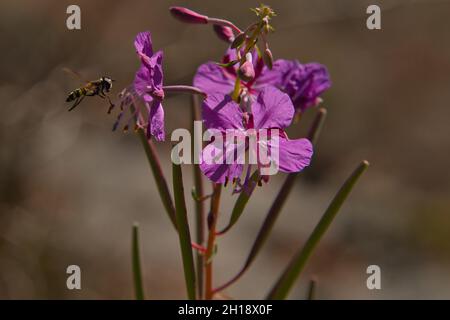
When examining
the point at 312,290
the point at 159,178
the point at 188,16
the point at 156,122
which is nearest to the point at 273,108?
the point at 156,122

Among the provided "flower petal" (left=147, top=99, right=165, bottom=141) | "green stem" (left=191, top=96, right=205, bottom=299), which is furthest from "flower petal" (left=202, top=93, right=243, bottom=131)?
"green stem" (left=191, top=96, right=205, bottom=299)

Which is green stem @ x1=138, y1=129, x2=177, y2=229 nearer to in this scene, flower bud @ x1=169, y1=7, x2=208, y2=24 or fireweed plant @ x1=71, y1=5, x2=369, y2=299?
fireweed plant @ x1=71, y1=5, x2=369, y2=299

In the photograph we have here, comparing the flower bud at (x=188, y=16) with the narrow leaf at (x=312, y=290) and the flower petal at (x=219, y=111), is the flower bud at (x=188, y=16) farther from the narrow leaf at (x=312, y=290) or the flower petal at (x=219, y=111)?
the narrow leaf at (x=312, y=290)

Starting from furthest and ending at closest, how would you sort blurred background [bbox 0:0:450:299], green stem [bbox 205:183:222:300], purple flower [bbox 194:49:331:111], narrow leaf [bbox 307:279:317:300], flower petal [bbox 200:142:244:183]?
blurred background [bbox 0:0:450:299], narrow leaf [bbox 307:279:317:300], purple flower [bbox 194:49:331:111], green stem [bbox 205:183:222:300], flower petal [bbox 200:142:244:183]

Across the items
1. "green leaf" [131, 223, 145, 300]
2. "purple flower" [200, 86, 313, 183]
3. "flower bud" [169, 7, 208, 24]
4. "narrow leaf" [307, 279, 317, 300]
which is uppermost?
"flower bud" [169, 7, 208, 24]

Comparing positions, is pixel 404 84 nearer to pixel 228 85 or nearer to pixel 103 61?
pixel 103 61

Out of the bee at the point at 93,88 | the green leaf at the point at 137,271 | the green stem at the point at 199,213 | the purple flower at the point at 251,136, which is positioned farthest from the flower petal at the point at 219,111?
the green leaf at the point at 137,271
